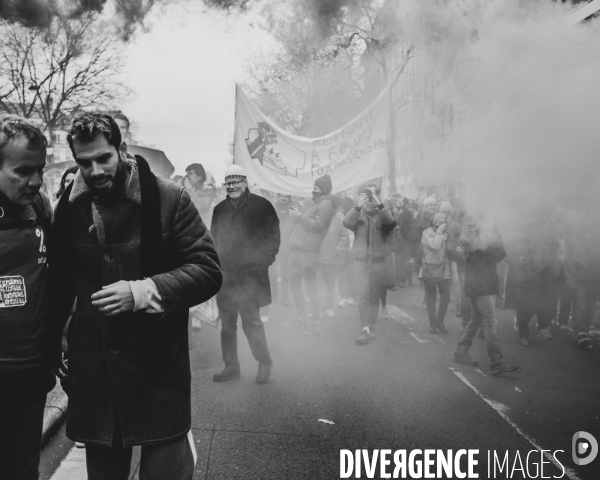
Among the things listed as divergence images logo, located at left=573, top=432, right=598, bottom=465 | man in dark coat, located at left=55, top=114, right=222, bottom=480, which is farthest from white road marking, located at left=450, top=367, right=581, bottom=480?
man in dark coat, located at left=55, top=114, right=222, bottom=480

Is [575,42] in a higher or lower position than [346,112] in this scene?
lower

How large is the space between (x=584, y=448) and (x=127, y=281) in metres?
3.25

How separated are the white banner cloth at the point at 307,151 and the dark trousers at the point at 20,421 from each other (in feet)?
18.3

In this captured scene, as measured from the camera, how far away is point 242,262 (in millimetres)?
4965

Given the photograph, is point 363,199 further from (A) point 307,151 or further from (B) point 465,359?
(B) point 465,359

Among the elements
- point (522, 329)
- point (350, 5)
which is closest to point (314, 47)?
point (350, 5)

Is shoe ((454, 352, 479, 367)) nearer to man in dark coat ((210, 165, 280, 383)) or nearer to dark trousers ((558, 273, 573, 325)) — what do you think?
man in dark coat ((210, 165, 280, 383))

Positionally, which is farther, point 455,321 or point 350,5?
point 455,321

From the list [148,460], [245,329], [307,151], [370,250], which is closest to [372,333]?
[370,250]

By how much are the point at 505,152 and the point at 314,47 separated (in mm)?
2550

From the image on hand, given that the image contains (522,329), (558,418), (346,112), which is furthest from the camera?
(346,112)

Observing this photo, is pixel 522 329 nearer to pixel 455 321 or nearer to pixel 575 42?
pixel 455 321

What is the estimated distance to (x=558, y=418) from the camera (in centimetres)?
403

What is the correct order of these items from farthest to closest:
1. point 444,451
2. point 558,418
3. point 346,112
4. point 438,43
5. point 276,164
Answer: point 346,112 < point 276,164 < point 438,43 < point 558,418 < point 444,451
